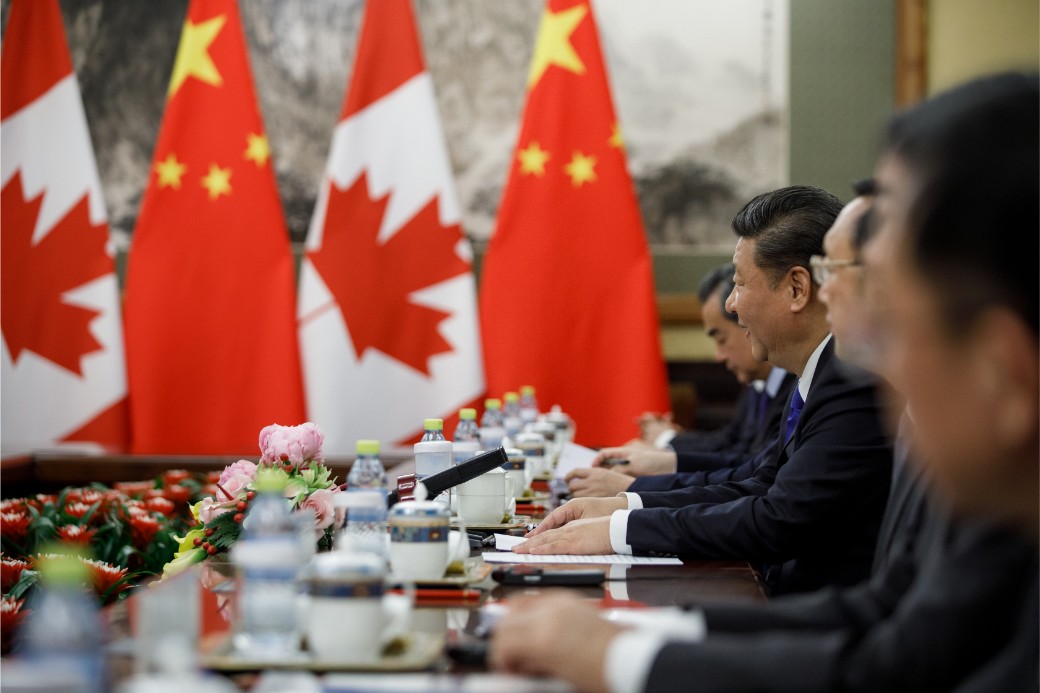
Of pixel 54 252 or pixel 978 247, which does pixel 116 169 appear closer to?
Answer: pixel 54 252

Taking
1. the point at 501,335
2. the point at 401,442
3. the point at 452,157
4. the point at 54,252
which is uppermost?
the point at 452,157

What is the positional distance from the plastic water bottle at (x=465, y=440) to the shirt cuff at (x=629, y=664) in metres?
1.38

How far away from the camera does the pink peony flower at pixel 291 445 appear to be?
2227 millimetres

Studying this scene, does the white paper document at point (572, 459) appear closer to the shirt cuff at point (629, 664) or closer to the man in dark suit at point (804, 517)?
the man in dark suit at point (804, 517)

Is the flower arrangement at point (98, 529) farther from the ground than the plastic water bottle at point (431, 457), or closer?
closer

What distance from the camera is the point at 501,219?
5.64m

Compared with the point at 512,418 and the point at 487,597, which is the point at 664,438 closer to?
the point at 512,418

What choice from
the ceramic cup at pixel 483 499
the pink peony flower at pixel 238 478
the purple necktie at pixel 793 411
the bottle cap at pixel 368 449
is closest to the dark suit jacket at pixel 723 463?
the purple necktie at pixel 793 411

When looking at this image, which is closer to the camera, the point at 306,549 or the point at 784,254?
the point at 306,549

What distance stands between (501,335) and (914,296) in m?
4.57

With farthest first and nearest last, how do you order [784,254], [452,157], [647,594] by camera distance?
[452,157]
[784,254]
[647,594]

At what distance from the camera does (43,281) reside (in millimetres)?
5320

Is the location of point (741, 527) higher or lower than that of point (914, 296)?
lower

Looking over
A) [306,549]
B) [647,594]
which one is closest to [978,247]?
Answer: [647,594]
